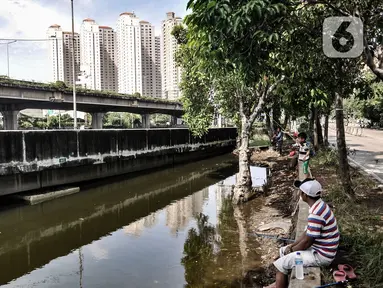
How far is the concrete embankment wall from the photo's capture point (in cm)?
1225

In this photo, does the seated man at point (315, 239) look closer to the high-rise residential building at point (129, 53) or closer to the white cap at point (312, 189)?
the white cap at point (312, 189)

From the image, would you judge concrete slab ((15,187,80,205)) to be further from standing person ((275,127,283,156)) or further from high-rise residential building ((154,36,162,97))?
high-rise residential building ((154,36,162,97))

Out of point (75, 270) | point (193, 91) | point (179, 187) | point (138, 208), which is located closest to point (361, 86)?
point (75, 270)

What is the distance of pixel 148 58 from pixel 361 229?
62974 millimetres

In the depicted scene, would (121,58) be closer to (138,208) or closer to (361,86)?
(138,208)

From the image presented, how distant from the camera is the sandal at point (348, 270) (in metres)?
3.92

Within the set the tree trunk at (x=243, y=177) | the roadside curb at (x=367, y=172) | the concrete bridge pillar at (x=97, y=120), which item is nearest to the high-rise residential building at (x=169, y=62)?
the concrete bridge pillar at (x=97, y=120)

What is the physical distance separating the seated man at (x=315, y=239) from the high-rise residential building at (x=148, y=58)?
200 feet

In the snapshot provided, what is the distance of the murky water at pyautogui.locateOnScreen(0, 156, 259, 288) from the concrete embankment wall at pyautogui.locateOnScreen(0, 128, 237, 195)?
1.24 meters

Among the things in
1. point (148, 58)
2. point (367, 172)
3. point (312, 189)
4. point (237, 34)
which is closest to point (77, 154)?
point (367, 172)

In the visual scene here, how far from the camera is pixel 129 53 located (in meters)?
61.9

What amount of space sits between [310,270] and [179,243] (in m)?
4.87

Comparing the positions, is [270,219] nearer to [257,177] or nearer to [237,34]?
[237,34]

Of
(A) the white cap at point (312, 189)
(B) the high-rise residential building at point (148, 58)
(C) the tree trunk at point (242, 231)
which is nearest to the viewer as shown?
(A) the white cap at point (312, 189)
